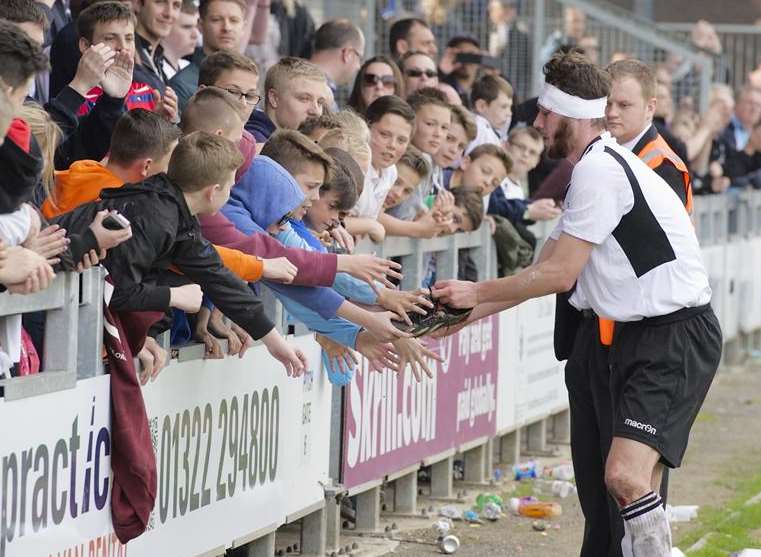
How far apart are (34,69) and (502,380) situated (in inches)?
261

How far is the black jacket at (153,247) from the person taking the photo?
6.35 meters

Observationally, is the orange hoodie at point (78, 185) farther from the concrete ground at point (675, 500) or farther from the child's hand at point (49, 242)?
the concrete ground at point (675, 500)

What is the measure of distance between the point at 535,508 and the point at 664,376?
3521mm

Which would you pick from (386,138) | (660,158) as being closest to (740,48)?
(386,138)

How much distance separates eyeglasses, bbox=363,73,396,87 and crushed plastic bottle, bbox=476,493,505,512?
A: 2.60 m

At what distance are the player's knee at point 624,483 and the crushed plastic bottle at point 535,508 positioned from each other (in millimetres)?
3447

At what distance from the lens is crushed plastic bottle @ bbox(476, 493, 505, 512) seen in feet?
34.1

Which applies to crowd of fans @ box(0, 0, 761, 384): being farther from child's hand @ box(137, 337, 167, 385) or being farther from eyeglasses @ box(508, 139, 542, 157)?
eyeglasses @ box(508, 139, 542, 157)

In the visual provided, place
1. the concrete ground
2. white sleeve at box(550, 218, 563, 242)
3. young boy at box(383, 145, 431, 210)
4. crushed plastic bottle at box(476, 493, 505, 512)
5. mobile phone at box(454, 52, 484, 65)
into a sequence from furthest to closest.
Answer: mobile phone at box(454, 52, 484, 65)
crushed plastic bottle at box(476, 493, 505, 512)
young boy at box(383, 145, 431, 210)
the concrete ground
white sleeve at box(550, 218, 563, 242)

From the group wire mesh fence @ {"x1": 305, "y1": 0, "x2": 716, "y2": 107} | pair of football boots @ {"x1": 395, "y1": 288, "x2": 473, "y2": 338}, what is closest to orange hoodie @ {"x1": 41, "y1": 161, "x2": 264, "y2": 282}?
pair of football boots @ {"x1": 395, "y1": 288, "x2": 473, "y2": 338}

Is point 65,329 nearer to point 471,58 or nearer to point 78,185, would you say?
point 78,185

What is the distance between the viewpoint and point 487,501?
10.5 metres

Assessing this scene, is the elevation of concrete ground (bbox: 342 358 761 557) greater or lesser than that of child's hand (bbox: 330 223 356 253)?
lesser

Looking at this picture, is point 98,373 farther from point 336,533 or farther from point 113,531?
point 336,533
